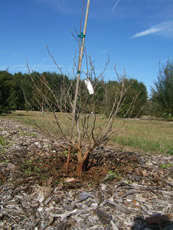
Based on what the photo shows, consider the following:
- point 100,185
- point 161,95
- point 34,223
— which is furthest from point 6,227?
point 161,95

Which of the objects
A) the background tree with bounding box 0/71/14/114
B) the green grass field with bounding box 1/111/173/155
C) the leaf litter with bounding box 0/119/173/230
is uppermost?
the background tree with bounding box 0/71/14/114

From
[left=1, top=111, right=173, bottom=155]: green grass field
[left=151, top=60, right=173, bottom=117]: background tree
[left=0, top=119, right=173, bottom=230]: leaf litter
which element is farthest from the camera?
[left=151, top=60, right=173, bottom=117]: background tree

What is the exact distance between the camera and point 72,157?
3492mm

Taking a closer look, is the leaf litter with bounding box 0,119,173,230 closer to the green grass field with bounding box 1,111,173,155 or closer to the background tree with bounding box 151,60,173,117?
the green grass field with bounding box 1,111,173,155

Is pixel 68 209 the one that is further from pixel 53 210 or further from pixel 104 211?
pixel 104 211

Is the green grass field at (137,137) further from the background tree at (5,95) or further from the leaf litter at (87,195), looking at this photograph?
the background tree at (5,95)

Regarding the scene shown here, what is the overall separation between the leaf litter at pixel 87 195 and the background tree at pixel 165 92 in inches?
575

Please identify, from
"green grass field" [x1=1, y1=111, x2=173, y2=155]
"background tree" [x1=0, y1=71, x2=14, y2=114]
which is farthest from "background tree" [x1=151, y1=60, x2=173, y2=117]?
"background tree" [x1=0, y1=71, x2=14, y2=114]

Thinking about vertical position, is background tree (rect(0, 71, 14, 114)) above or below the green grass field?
above

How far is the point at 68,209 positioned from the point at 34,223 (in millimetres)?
392

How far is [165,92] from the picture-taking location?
1756 cm

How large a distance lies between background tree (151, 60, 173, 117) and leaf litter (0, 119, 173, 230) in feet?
47.9

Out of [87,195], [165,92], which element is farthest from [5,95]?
[87,195]

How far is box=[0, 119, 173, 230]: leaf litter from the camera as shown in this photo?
2119mm
